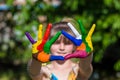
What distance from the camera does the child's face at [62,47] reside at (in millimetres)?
3129

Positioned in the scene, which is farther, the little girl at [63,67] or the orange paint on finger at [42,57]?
the little girl at [63,67]

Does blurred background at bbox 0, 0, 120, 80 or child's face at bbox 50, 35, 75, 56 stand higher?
child's face at bbox 50, 35, 75, 56

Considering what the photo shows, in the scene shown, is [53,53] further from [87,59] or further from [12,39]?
[12,39]

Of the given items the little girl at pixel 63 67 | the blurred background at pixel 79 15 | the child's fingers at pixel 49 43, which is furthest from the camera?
the blurred background at pixel 79 15

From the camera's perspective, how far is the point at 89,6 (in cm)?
625

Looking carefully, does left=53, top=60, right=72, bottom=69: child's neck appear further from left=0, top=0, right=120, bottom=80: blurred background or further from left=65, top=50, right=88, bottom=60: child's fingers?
left=0, top=0, right=120, bottom=80: blurred background

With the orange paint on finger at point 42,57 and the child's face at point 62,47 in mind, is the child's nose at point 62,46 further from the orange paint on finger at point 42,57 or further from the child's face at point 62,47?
the orange paint on finger at point 42,57

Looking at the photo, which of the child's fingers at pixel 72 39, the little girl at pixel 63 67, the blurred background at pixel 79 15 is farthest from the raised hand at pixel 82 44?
the blurred background at pixel 79 15

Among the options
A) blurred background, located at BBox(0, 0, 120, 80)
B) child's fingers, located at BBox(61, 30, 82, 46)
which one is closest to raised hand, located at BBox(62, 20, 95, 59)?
child's fingers, located at BBox(61, 30, 82, 46)

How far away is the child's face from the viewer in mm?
3129

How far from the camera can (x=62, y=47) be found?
313 cm

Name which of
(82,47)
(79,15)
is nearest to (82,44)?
(82,47)

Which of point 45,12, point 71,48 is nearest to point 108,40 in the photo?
point 45,12

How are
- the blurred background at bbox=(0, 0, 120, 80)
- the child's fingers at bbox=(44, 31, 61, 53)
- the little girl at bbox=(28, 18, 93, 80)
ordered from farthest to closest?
1. the blurred background at bbox=(0, 0, 120, 80)
2. the little girl at bbox=(28, 18, 93, 80)
3. the child's fingers at bbox=(44, 31, 61, 53)
